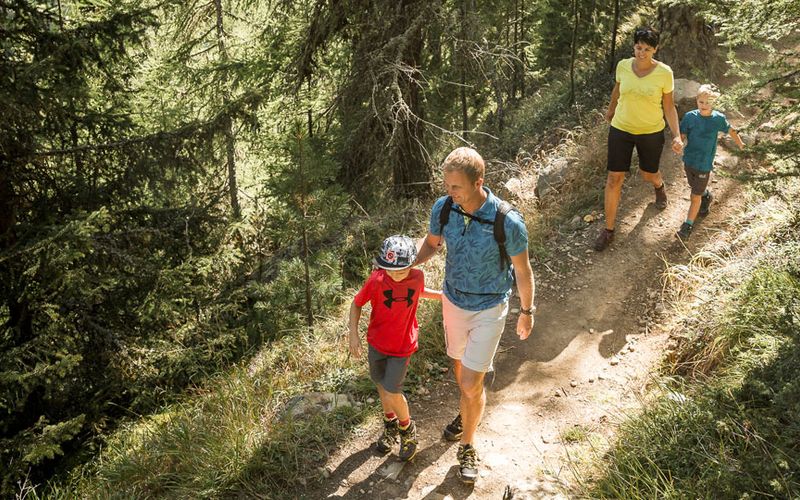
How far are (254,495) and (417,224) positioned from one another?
595 centimetres

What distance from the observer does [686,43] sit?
394 inches

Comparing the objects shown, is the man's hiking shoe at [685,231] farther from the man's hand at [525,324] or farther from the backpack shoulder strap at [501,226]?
the backpack shoulder strap at [501,226]

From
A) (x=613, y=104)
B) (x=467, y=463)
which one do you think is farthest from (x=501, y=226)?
(x=613, y=104)

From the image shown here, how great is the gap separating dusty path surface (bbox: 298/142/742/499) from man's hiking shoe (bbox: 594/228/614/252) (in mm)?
89

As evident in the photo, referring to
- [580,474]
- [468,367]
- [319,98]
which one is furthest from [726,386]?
[319,98]

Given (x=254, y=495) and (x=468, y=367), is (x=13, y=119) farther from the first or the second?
(x=468, y=367)

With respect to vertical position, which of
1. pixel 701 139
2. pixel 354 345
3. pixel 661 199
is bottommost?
pixel 354 345

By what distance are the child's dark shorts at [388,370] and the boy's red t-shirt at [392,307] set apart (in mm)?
66

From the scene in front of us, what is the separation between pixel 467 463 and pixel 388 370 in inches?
38.6

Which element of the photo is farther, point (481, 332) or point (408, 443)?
point (408, 443)

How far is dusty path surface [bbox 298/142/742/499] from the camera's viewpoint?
15.0 feet

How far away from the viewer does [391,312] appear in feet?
14.0

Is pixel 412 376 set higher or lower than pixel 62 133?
lower

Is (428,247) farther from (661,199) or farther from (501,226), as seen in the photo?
(661,199)
